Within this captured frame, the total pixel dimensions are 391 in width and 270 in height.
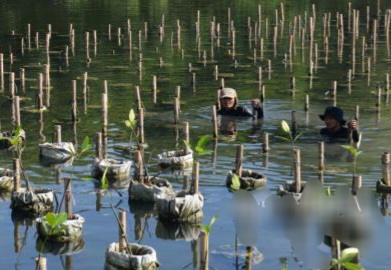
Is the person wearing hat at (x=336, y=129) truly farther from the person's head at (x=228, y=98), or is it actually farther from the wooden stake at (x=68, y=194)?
the wooden stake at (x=68, y=194)

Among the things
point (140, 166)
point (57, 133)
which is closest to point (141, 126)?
point (57, 133)

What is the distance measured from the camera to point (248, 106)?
90.2 ft

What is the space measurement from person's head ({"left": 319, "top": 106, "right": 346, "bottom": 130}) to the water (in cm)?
63

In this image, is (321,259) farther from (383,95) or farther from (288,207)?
(383,95)

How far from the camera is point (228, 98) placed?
25.1m

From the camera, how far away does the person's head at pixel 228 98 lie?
82.1ft

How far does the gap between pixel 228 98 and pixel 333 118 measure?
12.4ft

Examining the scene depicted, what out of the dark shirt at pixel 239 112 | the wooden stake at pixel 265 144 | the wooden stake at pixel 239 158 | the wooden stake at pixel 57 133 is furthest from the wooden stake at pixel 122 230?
the dark shirt at pixel 239 112

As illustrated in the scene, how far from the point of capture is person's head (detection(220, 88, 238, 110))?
985 inches

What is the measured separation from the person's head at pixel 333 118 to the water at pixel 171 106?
63 cm

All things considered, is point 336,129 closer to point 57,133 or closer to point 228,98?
point 228,98

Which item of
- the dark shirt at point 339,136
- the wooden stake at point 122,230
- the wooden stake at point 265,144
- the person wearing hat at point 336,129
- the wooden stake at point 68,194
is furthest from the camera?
the dark shirt at point 339,136

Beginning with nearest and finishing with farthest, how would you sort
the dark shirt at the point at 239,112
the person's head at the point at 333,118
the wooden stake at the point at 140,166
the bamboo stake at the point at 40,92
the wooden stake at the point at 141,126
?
the wooden stake at the point at 140,166 < the wooden stake at the point at 141,126 < the person's head at the point at 333,118 < the dark shirt at the point at 239,112 < the bamboo stake at the point at 40,92

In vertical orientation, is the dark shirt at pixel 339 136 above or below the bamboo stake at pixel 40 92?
below
